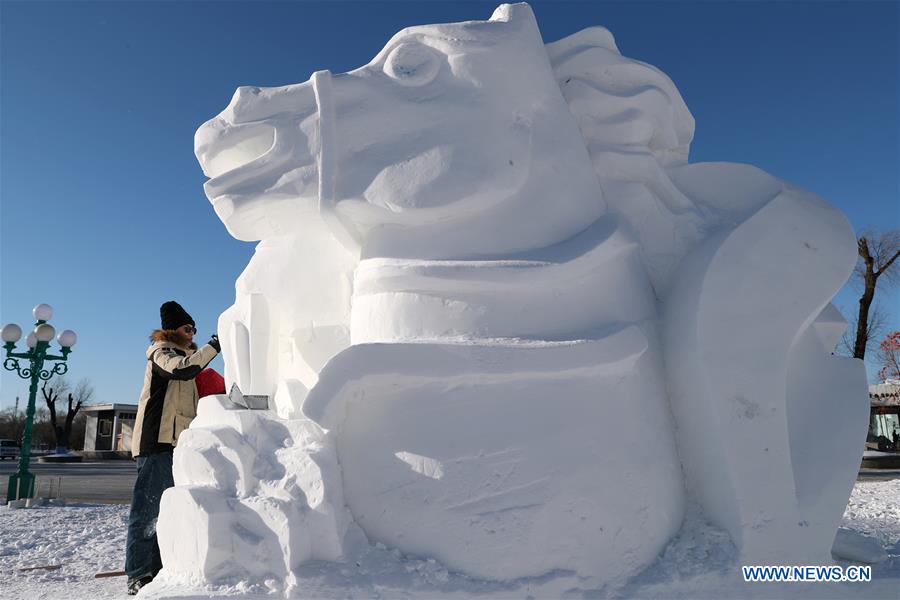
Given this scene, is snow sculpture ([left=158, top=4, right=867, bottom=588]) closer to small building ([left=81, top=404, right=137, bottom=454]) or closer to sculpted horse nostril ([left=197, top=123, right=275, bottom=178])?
sculpted horse nostril ([left=197, top=123, right=275, bottom=178])

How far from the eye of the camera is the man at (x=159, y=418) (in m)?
Result: 3.62

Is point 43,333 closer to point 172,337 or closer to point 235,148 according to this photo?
point 172,337

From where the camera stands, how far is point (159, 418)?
3.87 metres

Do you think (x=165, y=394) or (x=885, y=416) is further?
(x=885, y=416)

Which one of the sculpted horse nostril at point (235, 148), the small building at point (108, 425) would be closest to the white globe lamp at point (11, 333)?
the sculpted horse nostril at point (235, 148)

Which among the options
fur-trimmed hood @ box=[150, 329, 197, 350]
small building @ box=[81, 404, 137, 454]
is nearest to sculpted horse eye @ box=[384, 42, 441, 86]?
fur-trimmed hood @ box=[150, 329, 197, 350]

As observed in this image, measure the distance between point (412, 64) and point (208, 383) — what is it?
2.65m

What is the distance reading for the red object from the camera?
15.0 feet

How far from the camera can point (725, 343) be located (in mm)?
2977

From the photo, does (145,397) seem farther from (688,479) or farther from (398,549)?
(688,479)

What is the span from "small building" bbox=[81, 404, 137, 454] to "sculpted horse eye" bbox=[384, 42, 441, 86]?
35.7 meters

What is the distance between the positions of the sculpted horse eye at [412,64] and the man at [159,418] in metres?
1.81

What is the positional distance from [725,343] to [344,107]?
2.08 metres

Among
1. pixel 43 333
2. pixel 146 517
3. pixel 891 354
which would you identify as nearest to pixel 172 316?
pixel 146 517
